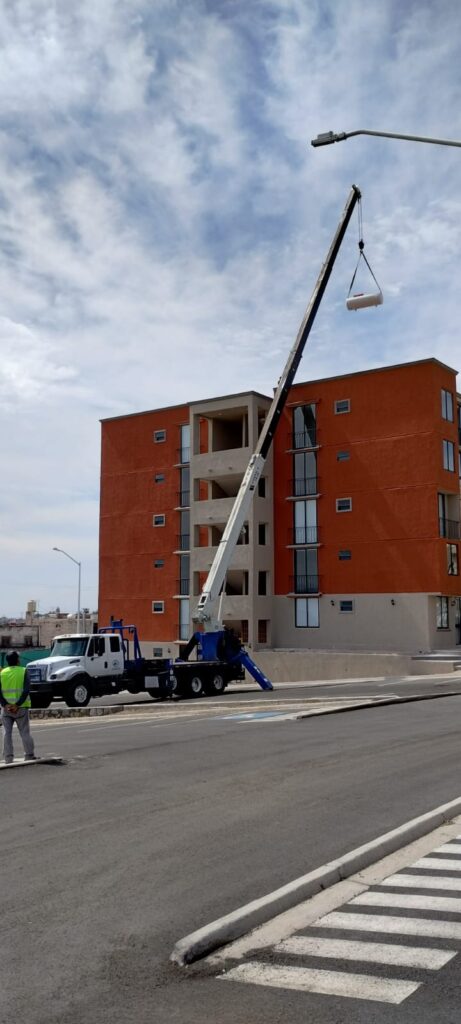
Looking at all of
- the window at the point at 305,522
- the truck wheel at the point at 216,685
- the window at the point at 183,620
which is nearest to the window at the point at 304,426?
the window at the point at 305,522

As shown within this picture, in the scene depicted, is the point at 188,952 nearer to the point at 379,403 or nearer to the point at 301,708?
the point at 301,708

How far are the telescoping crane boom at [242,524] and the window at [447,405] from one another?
576 inches

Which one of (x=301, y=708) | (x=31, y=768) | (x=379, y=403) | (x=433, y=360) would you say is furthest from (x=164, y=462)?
(x=31, y=768)

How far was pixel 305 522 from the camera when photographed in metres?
53.7

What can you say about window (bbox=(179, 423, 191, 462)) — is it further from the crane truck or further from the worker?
the worker

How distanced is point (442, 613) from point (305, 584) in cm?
827

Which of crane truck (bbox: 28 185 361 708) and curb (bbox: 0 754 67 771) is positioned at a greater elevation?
crane truck (bbox: 28 185 361 708)

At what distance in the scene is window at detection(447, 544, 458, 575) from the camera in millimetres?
48575

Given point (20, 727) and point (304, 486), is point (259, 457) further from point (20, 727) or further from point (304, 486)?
point (20, 727)

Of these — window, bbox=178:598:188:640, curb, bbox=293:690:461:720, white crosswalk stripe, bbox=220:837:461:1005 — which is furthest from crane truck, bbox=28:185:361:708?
white crosswalk stripe, bbox=220:837:461:1005

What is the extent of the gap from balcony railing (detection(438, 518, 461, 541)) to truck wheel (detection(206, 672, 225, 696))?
18440 millimetres

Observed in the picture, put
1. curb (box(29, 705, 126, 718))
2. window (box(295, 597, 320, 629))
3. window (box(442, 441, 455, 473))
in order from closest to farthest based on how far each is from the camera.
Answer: curb (box(29, 705, 126, 718)), window (box(442, 441, 455, 473)), window (box(295, 597, 320, 629))

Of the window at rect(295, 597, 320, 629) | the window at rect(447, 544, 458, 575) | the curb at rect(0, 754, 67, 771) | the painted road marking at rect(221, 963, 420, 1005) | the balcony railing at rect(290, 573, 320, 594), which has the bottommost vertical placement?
the painted road marking at rect(221, 963, 420, 1005)

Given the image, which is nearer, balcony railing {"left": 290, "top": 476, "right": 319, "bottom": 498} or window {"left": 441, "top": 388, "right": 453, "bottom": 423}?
window {"left": 441, "top": 388, "right": 453, "bottom": 423}
